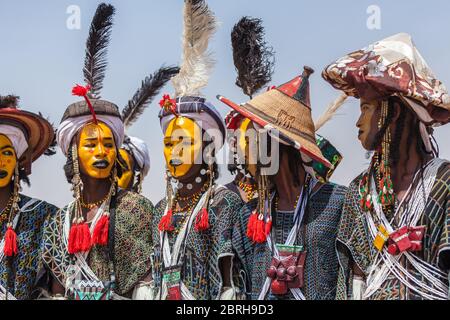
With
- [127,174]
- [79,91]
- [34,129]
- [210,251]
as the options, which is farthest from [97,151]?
[127,174]

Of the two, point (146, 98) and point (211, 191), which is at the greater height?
point (146, 98)

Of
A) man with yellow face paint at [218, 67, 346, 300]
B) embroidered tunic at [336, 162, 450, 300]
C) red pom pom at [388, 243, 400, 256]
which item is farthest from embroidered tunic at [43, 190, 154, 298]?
red pom pom at [388, 243, 400, 256]

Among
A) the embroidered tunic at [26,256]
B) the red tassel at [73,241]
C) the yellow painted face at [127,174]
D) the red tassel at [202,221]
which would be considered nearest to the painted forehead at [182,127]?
the red tassel at [202,221]

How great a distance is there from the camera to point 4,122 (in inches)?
293

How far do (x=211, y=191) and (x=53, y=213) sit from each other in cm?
146

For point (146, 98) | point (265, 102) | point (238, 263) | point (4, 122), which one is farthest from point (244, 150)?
point (146, 98)

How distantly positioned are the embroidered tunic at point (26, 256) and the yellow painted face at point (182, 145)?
1203mm

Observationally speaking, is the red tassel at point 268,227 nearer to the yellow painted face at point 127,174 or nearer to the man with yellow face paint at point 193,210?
the man with yellow face paint at point 193,210

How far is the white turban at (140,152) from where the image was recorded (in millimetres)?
9633

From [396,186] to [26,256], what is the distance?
312cm

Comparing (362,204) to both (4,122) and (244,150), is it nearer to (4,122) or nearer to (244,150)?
(244,150)

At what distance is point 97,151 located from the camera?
7.18 meters

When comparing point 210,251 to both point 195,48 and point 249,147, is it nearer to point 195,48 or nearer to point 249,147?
point 249,147
